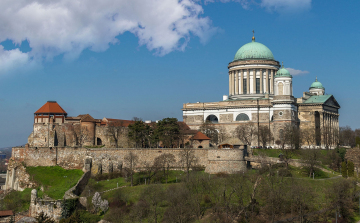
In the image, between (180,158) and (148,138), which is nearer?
(180,158)

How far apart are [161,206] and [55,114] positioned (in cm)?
3222

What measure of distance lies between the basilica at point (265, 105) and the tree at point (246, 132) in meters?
1.73

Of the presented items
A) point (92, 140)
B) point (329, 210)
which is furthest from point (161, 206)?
point (92, 140)

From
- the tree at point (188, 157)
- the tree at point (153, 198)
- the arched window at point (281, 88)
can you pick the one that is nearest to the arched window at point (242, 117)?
the arched window at point (281, 88)

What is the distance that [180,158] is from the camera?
61.0 metres

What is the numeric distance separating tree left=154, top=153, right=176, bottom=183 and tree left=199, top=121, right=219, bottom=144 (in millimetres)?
20154

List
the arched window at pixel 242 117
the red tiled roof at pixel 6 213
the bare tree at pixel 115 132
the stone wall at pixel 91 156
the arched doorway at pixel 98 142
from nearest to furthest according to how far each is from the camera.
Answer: the red tiled roof at pixel 6 213
the stone wall at pixel 91 156
the bare tree at pixel 115 132
the arched doorway at pixel 98 142
the arched window at pixel 242 117

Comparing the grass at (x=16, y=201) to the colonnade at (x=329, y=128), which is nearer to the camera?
the grass at (x=16, y=201)

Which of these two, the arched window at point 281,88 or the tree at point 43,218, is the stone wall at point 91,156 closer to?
the tree at point 43,218

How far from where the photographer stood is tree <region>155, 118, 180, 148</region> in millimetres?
70125

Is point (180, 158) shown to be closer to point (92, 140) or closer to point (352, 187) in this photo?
point (92, 140)

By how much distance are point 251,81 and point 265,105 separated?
10.0 m

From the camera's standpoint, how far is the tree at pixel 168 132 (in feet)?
230

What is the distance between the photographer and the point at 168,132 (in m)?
71.9
